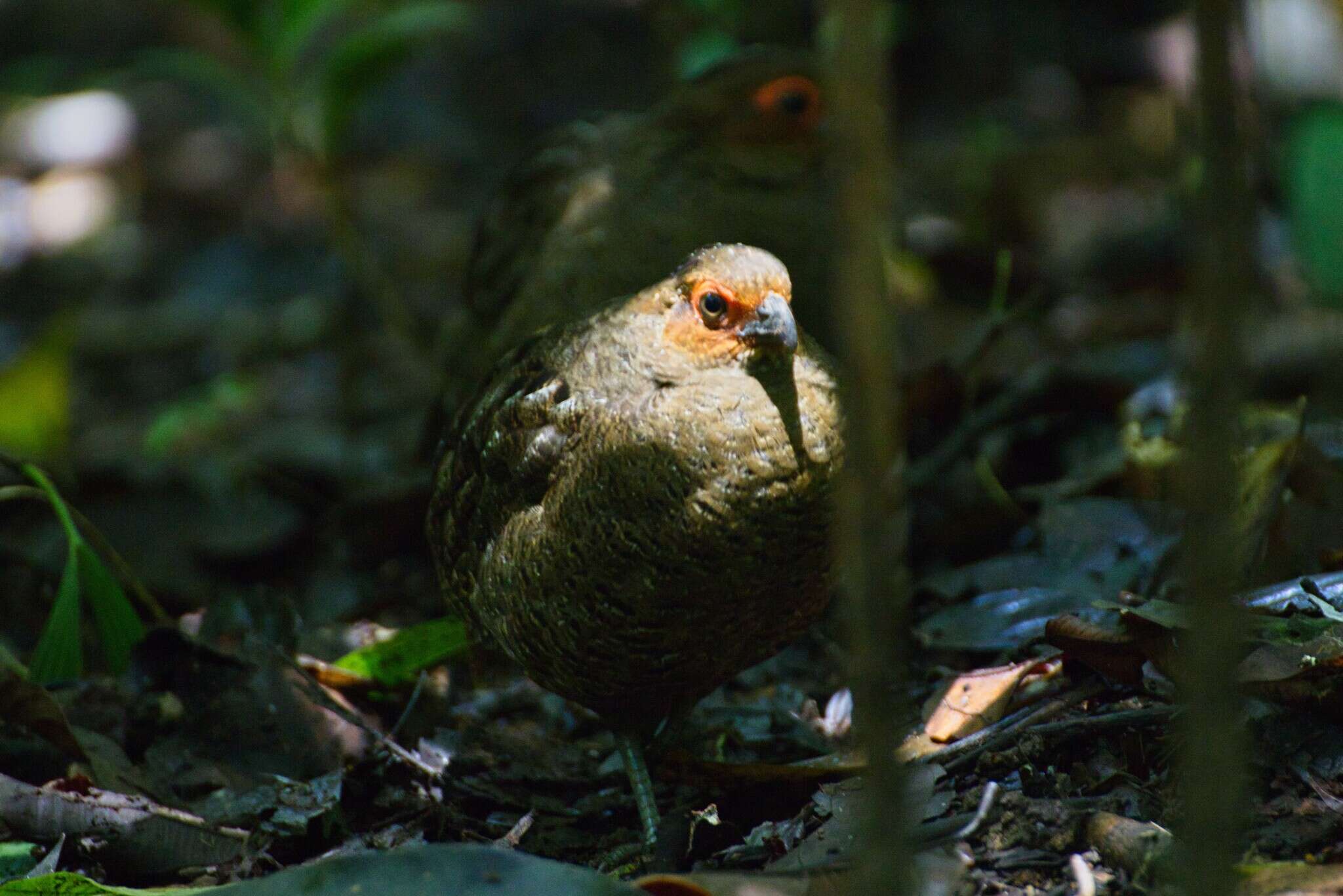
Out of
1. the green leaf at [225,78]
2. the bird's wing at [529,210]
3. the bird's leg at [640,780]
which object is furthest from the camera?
the green leaf at [225,78]

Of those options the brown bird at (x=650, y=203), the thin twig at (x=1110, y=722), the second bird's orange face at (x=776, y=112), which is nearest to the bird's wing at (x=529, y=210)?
the brown bird at (x=650, y=203)

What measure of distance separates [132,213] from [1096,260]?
19.0ft

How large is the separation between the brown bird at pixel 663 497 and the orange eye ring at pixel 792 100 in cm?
190

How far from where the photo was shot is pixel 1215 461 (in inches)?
55.6

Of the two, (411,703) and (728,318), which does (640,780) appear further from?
(728,318)

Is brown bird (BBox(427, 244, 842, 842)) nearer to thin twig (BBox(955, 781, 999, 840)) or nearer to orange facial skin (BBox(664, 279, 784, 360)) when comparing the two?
orange facial skin (BBox(664, 279, 784, 360))

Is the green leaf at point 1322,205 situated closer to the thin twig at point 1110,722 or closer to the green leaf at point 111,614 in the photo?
the thin twig at point 1110,722

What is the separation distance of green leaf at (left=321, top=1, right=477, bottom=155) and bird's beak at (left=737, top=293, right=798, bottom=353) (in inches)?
123

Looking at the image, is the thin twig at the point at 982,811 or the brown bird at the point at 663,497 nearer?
the thin twig at the point at 982,811

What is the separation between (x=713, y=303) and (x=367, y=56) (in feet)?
10.2

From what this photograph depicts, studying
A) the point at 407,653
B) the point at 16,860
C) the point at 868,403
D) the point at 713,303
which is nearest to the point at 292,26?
the point at 407,653

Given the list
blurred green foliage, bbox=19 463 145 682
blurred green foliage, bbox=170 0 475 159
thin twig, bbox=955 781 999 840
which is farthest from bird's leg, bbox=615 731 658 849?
blurred green foliage, bbox=170 0 475 159

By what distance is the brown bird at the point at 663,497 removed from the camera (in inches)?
107

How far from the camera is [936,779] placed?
8.75 feet
